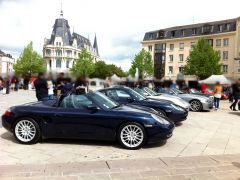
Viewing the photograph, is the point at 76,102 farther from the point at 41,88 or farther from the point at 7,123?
the point at 41,88

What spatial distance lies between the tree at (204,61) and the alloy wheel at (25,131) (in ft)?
157

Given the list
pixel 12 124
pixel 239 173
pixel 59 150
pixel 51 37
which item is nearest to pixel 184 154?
pixel 239 173

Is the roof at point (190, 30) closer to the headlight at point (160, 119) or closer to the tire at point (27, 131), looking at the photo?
the headlight at point (160, 119)

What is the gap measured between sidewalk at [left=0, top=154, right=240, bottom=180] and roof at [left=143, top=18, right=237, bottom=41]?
60270mm

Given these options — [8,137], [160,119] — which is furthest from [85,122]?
[8,137]

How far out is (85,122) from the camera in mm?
6781

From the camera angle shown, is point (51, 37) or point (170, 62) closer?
point (170, 62)

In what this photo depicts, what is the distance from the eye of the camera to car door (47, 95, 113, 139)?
6.77 m

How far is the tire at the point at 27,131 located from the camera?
22.8ft

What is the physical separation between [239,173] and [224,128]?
5.11 meters

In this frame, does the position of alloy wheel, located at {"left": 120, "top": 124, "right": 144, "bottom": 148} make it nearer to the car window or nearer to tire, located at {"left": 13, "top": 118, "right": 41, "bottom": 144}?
the car window

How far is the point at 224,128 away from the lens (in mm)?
10094

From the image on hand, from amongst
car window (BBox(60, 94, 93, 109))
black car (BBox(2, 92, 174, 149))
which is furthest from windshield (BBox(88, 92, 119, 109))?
car window (BBox(60, 94, 93, 109))

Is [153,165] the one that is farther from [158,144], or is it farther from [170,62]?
[170,62]
